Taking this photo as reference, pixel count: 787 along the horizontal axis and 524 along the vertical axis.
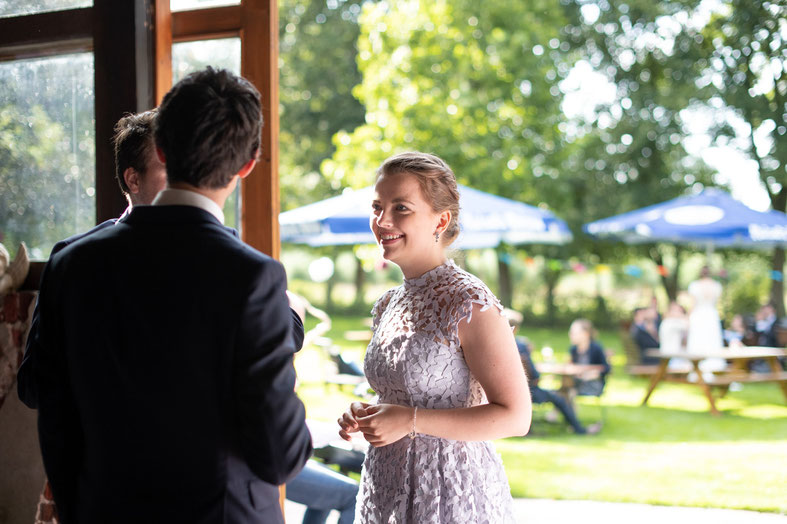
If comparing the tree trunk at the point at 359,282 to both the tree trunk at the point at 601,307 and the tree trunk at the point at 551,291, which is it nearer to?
the tree trunk at the point at 551,291

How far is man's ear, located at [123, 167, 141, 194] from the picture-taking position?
1984 millimetres

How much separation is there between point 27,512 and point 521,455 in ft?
15.8

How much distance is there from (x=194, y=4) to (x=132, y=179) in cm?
157

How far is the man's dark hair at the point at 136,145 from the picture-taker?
1.95 m

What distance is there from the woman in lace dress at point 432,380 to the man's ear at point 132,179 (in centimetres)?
64

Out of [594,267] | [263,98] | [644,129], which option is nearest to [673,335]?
[594,267]

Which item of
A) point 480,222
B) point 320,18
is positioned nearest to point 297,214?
point 480,222

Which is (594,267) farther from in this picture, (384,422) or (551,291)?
(384,422)

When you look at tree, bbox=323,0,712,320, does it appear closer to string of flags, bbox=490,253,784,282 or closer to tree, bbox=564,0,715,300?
tree, bbox=564,0,715,300

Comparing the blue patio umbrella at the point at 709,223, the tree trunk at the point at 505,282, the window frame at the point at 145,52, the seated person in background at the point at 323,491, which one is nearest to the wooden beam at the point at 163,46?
Result: the window frame at the point at 145,52

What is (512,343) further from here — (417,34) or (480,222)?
(417,34)

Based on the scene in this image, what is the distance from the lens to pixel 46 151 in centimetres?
332

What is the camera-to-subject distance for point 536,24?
18.0 metres

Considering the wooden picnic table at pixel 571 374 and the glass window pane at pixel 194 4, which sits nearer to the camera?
the glass window pane at pixel 194 4
